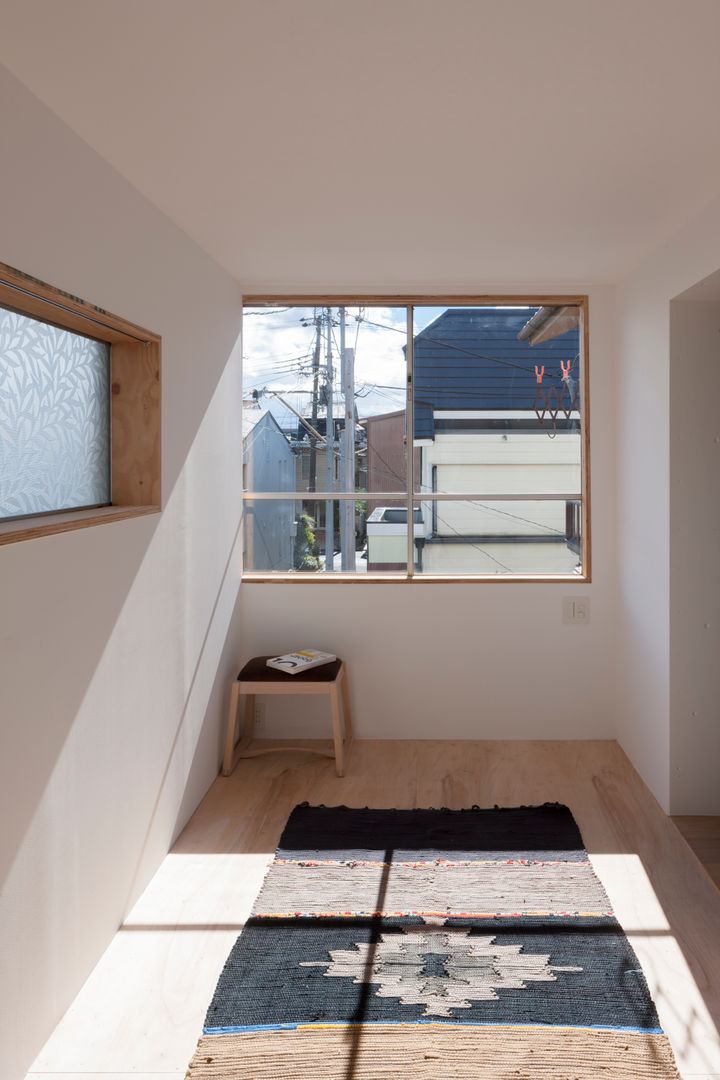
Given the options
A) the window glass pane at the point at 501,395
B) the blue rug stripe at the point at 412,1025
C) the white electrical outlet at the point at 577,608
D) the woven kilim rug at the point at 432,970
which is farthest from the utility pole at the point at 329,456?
the blue rug stripe at the point at 412,1025

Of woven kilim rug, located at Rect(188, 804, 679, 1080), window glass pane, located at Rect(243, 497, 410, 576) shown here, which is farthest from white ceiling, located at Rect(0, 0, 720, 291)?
woven kilim rug, located at Rect(188, 804, 679, 1080)

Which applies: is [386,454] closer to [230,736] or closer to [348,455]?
[348,455]

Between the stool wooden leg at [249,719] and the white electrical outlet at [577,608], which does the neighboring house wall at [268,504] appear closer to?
the stool wooden leg at [249,719]

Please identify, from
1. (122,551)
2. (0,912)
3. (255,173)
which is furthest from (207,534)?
(0,912)

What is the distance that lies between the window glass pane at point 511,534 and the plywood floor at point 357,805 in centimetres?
91

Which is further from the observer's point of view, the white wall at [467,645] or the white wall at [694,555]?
the white wall at [467,645]

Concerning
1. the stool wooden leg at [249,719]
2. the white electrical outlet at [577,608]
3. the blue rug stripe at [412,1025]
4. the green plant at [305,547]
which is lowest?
the blue rug stripe at [412,1025]

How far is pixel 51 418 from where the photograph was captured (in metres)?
2.15

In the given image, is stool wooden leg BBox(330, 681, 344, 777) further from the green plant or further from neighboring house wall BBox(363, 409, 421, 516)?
neighboring house wall BBox(363, 409, 421, 516)

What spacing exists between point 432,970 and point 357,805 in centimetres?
113

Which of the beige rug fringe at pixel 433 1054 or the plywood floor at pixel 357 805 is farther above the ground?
the plywood floor at pixel 357 805

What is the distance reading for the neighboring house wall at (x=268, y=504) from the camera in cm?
408

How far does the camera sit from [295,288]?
156 inches

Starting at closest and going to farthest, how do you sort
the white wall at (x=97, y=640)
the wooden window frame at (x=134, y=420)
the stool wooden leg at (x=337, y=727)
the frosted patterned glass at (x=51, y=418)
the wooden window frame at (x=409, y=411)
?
the white wall at (x=97, y=640) → the frosted patterned glass at (x=51, y=418) → the wooden window frame at (x=134, y=420) → the stool wooden leg at (x=337, y=727) → the wooden window frame at (x=409, y=411)
